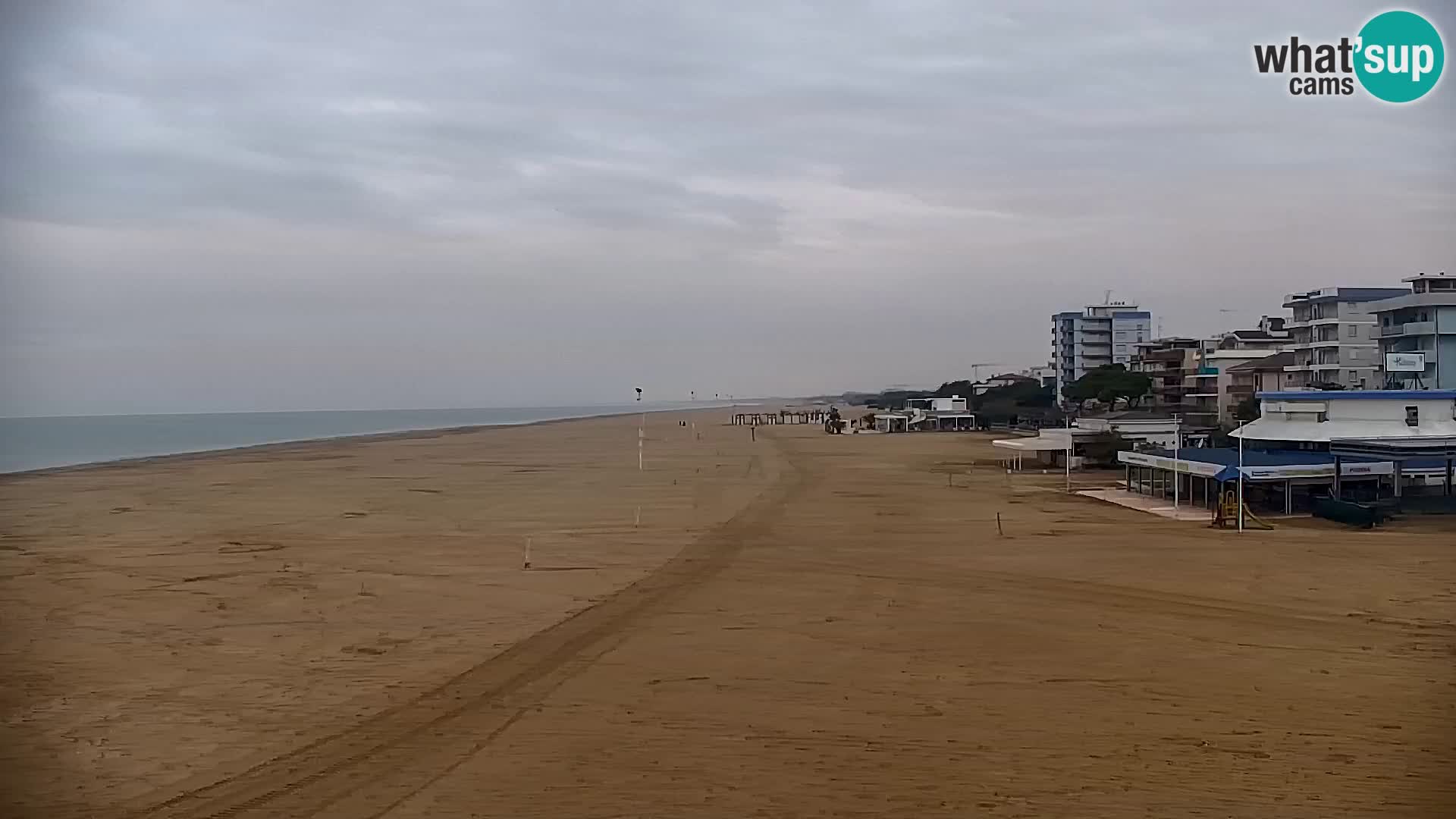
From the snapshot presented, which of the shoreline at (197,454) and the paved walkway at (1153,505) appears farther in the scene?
the shoreline at (197,454)

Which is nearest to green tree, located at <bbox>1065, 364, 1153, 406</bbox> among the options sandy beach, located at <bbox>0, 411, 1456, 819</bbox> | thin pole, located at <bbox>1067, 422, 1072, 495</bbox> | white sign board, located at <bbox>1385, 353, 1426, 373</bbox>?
white sign board, located at <bbox>1385, 353, 1426, 373</bbox>

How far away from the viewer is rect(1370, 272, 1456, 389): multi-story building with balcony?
34.4 meters

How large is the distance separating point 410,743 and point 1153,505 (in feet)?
68.9

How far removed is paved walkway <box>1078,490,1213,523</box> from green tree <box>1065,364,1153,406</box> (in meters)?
40.8

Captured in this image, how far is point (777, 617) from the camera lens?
12727mm

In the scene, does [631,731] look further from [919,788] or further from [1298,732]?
[1298,732]

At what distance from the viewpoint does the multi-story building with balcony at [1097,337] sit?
96938 mm

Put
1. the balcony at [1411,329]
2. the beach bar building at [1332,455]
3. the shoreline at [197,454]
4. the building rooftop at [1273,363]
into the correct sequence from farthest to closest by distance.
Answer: the building rooftop at [1273,363], the shoreline at [197,454], the balcony at [1411,329], the beach bar building at [1332,455]

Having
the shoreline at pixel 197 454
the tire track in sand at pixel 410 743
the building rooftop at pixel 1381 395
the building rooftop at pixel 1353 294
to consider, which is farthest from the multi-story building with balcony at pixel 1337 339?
the shoreline at pixel 197 454

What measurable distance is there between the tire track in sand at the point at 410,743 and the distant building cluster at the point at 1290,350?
1420 cm

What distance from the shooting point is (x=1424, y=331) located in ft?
125

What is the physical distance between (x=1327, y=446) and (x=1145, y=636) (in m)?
16.5

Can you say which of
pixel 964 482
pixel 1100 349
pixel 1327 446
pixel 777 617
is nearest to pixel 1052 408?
pixel 1100 349

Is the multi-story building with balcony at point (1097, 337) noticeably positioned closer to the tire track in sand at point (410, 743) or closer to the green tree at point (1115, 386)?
the green tree at point (1115, 386)
